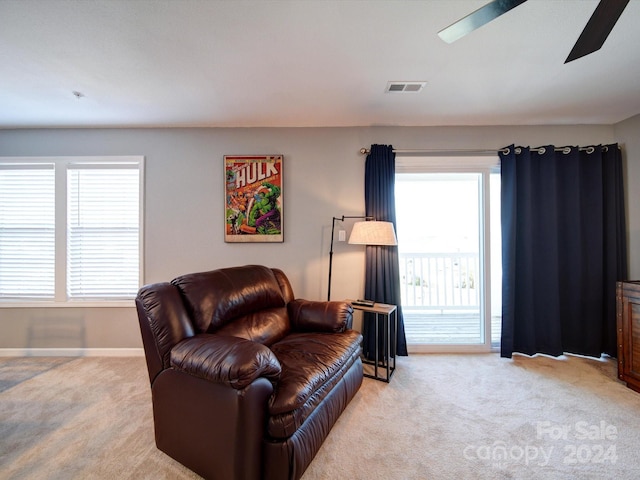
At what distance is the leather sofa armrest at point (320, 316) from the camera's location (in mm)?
2193

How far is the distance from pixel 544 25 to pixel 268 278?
249cm

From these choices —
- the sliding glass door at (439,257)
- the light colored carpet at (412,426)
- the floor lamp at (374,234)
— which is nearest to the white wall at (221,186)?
the floor lamp at (374,234)

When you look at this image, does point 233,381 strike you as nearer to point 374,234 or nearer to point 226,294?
point 226,294

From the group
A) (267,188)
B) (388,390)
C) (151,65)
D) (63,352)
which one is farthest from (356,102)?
(63,352)

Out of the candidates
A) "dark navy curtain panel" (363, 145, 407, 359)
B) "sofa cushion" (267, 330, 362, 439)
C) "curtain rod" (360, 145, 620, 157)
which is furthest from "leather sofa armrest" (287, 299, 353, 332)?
"curtain rod" (360, 145, 620, 157)

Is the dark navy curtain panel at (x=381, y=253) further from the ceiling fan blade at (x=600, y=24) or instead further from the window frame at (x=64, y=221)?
the window frame at (x=64, y=221)

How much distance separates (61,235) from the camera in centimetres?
291

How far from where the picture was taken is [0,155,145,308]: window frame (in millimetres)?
2902

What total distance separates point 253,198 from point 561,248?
10.8 feet

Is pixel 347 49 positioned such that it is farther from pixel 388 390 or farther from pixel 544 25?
pixel 388 390

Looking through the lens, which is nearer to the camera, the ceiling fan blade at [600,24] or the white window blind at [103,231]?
the ceiling fan blade at [600,24]

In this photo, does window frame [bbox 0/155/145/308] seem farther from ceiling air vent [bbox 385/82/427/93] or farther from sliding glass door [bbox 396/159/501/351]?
sliding glass door [bbox 396/159/501/351]

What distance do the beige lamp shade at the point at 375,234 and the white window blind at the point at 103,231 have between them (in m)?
2.40

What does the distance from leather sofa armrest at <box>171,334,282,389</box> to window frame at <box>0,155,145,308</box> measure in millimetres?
1951
